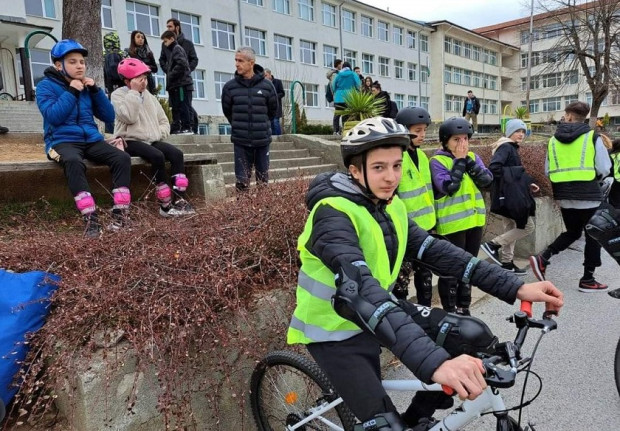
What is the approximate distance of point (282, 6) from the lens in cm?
3606

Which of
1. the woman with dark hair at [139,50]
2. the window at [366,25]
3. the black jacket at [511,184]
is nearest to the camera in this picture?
the black jacket at [511,184]

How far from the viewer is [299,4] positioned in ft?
123

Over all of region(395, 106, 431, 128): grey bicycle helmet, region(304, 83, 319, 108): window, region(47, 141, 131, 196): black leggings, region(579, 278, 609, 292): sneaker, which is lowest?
region(579, 278, 609, 292): sneaker

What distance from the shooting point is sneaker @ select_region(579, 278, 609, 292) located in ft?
17.9

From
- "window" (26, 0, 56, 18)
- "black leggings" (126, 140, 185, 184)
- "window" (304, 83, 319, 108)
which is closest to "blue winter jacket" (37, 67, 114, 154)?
"black leggings" (126, 140, 185, 184)

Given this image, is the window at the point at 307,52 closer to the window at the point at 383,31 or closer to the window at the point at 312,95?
the window at the point at 312,95

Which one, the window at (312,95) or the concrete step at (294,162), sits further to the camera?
the window at (312,95)

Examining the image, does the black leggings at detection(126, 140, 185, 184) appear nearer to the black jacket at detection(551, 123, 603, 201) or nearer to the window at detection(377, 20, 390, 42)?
the black jacket at detection(551, 123, 603, 201)

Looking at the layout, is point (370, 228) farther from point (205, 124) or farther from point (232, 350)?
point (205, 124)

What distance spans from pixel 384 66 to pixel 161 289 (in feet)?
157

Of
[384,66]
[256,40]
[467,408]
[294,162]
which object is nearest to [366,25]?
[384,66]

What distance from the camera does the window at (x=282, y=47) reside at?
35.3m

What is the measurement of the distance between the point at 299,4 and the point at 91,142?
36.4 meters

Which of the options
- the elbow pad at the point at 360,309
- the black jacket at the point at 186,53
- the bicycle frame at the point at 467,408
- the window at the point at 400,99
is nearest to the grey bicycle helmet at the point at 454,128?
the bicycle frame at the point at 467,408
